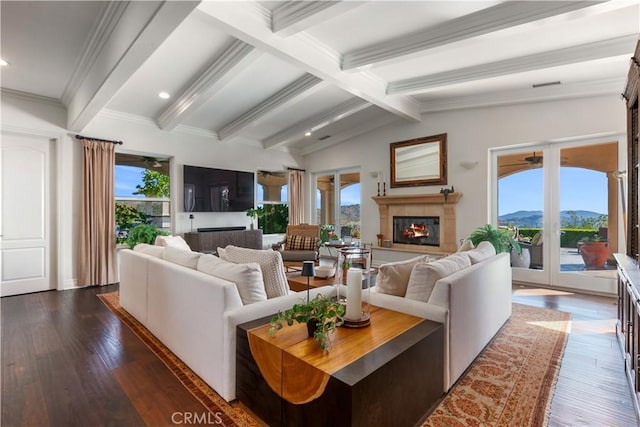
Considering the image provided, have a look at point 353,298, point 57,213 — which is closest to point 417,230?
point 353,298

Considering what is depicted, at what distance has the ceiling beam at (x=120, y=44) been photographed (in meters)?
2.17

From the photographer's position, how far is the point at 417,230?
6055 mm

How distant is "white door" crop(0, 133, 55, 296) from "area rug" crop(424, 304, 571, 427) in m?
5.50

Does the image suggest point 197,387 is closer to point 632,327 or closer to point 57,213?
point 632,327

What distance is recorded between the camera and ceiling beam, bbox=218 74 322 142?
14.3 feet

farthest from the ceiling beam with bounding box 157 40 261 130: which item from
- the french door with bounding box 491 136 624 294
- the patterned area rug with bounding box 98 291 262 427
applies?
the french door with bounding box 491 136 624 294

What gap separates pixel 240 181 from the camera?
6562 mm

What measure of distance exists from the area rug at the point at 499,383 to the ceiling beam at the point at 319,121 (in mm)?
4037

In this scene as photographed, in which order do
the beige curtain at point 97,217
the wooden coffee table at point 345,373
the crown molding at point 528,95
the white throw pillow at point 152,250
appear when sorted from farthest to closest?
the beige curtain at point 97,217
the crown molding at point 528,95
the white throw pillow at point 152,250
the wooden coffee table at point 345,373

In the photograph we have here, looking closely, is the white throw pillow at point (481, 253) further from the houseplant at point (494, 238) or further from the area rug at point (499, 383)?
the houseplant at point (494, 238)

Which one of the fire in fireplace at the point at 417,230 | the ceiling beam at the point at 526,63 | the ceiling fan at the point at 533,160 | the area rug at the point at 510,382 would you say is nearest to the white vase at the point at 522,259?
the fire in fireplace at the point at 417,230

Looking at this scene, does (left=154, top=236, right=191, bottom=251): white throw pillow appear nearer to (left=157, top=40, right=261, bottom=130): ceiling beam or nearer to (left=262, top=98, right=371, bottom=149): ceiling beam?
(left=157, top=40, right=261, bottom=130): ceiling beam

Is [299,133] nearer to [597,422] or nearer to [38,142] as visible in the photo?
[38,142]

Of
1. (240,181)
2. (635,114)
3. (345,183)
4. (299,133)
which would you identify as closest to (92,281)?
(240,181)
